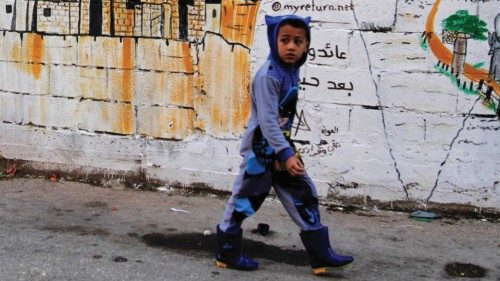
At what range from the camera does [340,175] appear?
529 centimetres

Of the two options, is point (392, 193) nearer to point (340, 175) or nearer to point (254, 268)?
point (340, 175)

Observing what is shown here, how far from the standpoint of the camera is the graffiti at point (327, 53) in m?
5.16

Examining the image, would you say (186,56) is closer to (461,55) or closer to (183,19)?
(183,19)

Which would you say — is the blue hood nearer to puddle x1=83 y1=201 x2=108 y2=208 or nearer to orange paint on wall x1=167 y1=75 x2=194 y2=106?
orange paint on wall x1=167 y1=75 x2=194 y2=106

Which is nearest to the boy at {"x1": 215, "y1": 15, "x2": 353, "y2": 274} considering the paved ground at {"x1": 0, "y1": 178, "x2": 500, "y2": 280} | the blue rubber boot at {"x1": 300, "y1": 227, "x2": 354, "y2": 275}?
the blue rubber boot at {"x1": 300, "y1": 227, "x2": 354, "y2": 275}

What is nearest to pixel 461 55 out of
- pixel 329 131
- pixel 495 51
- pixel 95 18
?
pixel 495 51

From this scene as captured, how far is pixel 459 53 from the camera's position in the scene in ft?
16.2

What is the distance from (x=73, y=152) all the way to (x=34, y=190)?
0.49 meters

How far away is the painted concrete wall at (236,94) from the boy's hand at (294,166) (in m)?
1.61

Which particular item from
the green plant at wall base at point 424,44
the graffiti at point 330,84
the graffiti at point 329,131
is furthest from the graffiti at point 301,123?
the green plant at wall base at point 424,44

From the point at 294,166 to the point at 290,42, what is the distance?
0.73 metres

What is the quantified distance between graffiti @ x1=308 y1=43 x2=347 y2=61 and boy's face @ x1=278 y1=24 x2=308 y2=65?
1.44m

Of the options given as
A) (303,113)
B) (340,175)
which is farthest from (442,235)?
(303,113)

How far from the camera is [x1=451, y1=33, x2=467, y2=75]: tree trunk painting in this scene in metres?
4.92
